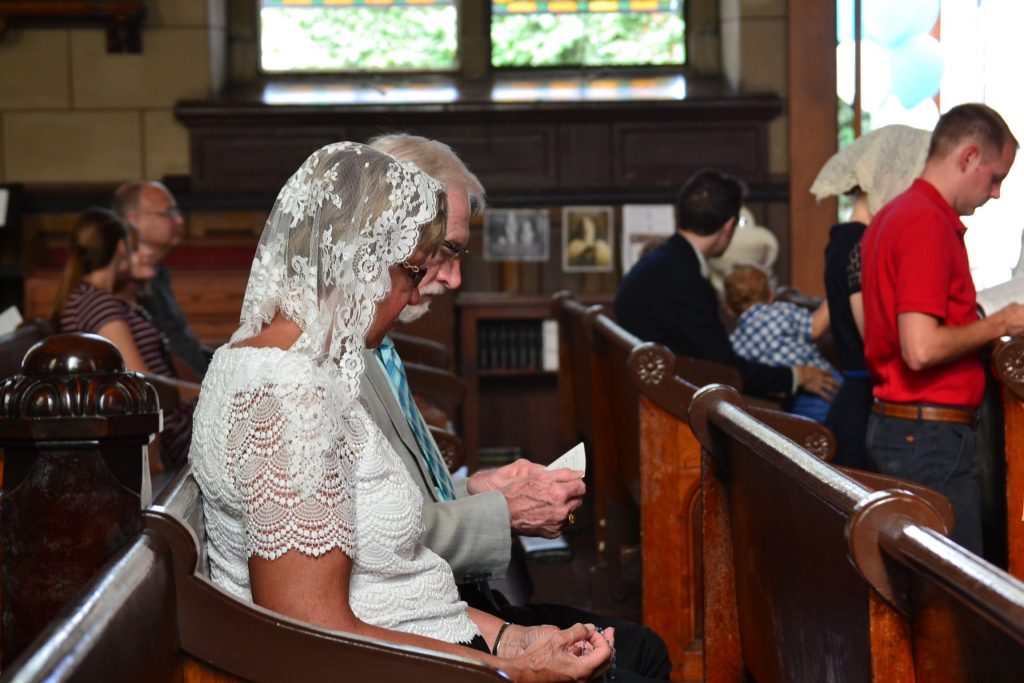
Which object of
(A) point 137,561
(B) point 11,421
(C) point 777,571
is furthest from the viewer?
(C) point 777,571

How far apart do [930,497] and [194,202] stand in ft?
18.7

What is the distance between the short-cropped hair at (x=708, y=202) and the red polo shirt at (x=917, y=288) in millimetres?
1385

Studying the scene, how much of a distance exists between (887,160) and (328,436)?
2.65 m

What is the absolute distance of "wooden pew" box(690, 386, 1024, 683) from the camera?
1354 mm

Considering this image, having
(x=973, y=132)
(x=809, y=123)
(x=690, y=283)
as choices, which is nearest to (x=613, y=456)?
(x=690, y=283)

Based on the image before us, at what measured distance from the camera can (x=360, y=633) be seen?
67.7 inches

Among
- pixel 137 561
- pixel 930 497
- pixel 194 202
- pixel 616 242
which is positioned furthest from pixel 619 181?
pixel 137 561

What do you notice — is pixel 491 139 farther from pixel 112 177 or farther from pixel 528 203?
pixel 112 177

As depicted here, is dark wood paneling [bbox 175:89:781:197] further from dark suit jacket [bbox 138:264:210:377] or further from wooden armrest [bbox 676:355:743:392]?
wooden armrest [bbox 676:355:743:392]

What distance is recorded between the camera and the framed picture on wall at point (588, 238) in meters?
7.68

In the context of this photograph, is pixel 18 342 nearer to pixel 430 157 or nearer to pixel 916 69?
pixel 430 157

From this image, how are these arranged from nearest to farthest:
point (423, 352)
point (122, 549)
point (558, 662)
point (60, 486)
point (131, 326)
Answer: point (122, 549) < point (60, 486) < point (558, 662) < point (131, 326) < point (423, 352)

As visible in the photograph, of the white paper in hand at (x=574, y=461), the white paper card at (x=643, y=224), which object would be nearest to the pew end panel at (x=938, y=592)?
the white paper in hand at (x=574, y=461)

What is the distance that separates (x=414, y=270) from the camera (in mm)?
1934
